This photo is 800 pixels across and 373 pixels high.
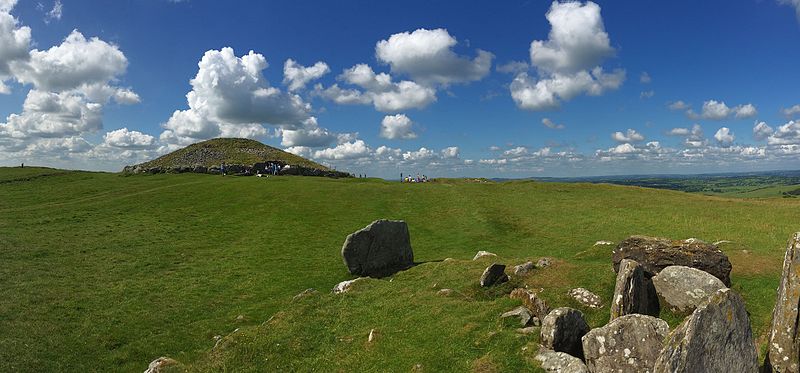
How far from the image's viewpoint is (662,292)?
19906 mm

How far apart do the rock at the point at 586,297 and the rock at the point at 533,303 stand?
2822 mm

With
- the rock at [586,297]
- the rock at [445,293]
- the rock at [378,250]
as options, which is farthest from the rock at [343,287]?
the rock at [586,297]

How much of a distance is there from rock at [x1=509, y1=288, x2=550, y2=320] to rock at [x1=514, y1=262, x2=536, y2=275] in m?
4.97

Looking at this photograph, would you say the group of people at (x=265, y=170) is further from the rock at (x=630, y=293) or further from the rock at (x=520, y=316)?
the rock at (x=630, y=293)

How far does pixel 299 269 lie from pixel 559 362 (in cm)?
2638

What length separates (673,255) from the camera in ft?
75.6

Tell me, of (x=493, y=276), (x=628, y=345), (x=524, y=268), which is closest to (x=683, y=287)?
(x=628, y=345)

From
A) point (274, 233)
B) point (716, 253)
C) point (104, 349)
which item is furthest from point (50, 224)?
point (716, 253)

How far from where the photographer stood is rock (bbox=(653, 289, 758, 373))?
9766mm

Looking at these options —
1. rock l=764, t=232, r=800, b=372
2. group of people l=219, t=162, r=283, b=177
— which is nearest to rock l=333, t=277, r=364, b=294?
rock l=764, t=232, r=800, b=372

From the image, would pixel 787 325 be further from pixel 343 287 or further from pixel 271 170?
pixel 271 170

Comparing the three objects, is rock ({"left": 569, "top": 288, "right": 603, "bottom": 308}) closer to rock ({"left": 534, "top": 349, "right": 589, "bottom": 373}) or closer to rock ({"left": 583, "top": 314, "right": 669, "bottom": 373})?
rock ({"left": 534, "top": 349, "right": 589, "bottom": 373})

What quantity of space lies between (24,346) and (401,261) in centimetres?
2380

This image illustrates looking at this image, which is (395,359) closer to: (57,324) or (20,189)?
(57,324)
